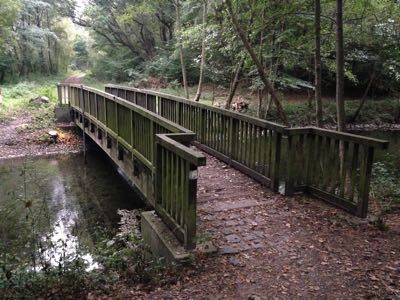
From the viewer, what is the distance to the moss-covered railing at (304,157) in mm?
4617

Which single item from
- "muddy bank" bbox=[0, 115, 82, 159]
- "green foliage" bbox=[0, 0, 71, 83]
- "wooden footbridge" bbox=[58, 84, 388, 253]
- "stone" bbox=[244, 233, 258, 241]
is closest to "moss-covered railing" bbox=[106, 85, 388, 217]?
"wooden footbridge" bbox=[58, 84, 388, 253]

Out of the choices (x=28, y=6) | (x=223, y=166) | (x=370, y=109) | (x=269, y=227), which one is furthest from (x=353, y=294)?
(x=28, y=6)

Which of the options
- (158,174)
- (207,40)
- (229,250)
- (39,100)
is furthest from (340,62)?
(39,100)

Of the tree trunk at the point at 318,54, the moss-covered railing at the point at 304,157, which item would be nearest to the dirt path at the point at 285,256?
the moss-covered railing at the point at 304,157

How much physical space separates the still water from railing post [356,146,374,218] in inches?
137

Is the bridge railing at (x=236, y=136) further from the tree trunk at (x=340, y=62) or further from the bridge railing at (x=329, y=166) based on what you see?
the tree trunk at (x=340, y=62)

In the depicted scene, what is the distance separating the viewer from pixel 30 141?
1380 cm

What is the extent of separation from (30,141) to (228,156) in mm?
9635

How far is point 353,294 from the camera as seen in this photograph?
3.15 metres

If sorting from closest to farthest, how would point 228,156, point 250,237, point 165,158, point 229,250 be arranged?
point 229,250, point 250,237, point 165,158, point 228,156

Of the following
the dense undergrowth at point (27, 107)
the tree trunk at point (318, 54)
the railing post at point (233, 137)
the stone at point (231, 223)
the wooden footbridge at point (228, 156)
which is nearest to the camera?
the wooden footbridge at point (228, 156)

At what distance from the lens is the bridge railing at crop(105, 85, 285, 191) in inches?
219

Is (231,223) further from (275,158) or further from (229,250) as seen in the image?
(275,158)

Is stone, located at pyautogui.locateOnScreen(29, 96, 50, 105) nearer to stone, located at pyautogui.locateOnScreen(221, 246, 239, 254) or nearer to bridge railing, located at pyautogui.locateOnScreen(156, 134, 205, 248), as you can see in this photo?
bridge railing, located at pyautogui.locateOnScreen(156, 134, 205, 248)
